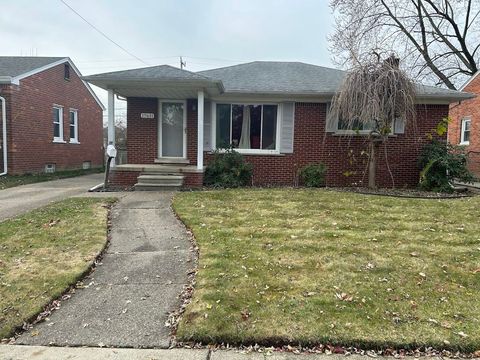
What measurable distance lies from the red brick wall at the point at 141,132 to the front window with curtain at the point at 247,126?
82.0 inches

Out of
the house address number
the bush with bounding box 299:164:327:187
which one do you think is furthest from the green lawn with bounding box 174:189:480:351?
the house address number

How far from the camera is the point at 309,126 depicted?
37.3 ft

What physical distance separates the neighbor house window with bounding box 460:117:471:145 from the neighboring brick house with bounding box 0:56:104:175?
17689 millimetres

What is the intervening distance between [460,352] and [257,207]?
4.90 metres

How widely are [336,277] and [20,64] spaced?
16.4 m

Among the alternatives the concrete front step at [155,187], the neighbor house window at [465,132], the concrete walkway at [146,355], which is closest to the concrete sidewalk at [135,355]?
the concrete walkway at [146,355]

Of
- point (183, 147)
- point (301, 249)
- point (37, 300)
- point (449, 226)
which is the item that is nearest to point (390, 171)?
point (449, 226)

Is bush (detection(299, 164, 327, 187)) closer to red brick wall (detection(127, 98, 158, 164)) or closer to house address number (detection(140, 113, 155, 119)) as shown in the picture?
red brick wall (detection(127, 98, 158, 164))

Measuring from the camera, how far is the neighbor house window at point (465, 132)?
17.0 meters

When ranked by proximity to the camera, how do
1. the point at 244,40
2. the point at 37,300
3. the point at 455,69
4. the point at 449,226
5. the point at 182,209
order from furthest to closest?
the point at 455,69 → the point at 244,40 → the point at 182,209 → the point at 449,226 → the point at 37,300

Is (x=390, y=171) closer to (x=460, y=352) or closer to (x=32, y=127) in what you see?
(x=460, y=352)

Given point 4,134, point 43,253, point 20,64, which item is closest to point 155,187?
point 43,253

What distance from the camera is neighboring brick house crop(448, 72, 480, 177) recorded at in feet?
51.9

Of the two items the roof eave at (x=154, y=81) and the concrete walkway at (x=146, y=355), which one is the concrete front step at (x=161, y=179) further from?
the concrete walkway at (x=146, y=355)
